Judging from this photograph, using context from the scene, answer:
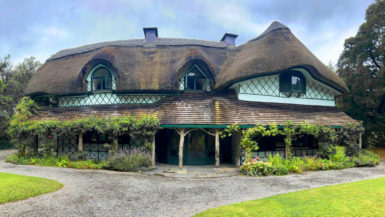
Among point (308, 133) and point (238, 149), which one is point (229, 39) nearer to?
point (308, 133)

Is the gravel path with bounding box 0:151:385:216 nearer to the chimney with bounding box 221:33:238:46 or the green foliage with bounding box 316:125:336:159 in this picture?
the green foliage with bounding box 316:125:336:159

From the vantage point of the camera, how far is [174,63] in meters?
14.2

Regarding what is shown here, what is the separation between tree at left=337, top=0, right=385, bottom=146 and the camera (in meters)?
16.7

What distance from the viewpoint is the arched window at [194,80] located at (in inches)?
531

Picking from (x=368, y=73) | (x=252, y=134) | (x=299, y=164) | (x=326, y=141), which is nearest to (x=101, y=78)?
(x=252, y=134)

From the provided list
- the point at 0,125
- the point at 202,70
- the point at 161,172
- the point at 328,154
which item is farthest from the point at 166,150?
the point at 0,125

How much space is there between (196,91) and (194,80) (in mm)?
795

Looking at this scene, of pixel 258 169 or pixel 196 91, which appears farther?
pixel 196 91

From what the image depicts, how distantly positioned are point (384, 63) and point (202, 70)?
15.0 meters

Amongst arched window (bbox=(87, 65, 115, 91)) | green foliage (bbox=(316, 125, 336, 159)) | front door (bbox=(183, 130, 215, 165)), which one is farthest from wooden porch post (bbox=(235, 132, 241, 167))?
arched window (bbox=(87, 65, 115, 91))

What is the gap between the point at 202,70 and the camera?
535 inches

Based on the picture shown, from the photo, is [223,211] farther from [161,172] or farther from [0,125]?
[0,125]

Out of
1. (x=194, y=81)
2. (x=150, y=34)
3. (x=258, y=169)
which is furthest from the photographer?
(x=150, y=34)

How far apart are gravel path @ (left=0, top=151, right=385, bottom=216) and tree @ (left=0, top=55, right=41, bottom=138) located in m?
14.9
